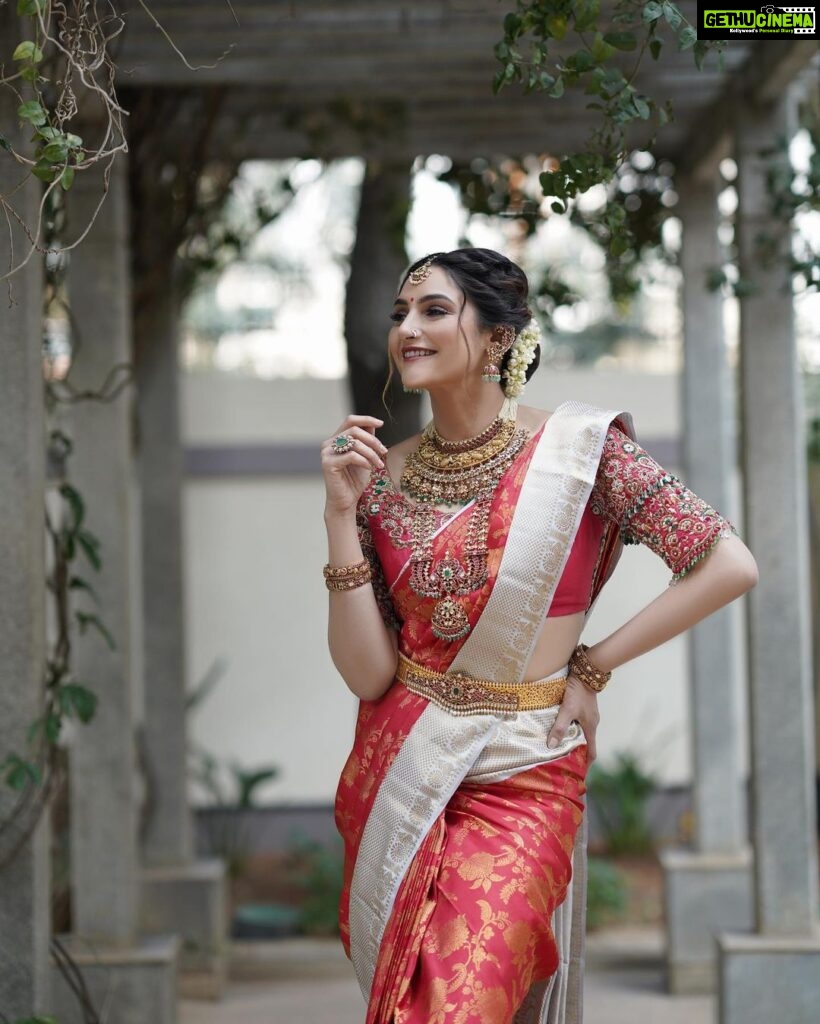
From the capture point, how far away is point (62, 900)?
4805mm

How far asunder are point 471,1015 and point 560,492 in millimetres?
902

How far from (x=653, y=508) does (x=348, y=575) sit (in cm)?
55

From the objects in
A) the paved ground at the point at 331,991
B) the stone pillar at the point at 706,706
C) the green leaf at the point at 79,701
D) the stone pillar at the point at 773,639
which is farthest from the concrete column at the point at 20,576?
the stone pillar at the point at 706,706

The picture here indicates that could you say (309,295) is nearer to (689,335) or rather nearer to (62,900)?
(689,335)

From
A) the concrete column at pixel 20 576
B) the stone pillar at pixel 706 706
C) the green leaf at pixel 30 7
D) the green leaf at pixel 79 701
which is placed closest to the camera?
the green leaf at pixel 30 7

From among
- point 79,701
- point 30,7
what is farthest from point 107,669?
point 30,7

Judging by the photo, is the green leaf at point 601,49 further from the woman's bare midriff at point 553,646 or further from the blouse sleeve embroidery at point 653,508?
the woman's bare midriff at point 553,646

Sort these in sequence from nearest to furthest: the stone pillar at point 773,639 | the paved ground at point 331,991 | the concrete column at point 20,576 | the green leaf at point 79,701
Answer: the concrete column at point 20,576, the green leaf at point 79,701, the stone pillar at point 773,639, the paved ground at point 331,991

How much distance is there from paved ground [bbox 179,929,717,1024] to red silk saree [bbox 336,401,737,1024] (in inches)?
102

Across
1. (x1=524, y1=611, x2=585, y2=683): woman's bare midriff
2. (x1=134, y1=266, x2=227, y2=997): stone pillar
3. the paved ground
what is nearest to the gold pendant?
(x1=524, y1=611, x2=585, y2=683): woman's bare midriff

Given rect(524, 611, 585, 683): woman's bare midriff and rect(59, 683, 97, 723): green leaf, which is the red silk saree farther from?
rect(59, 683, 97, 723): green leaf

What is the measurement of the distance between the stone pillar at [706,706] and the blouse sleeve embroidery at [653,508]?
9.54ft

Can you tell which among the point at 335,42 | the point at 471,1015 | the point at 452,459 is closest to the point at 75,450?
the point at 335,42

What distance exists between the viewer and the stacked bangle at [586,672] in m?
2.66
